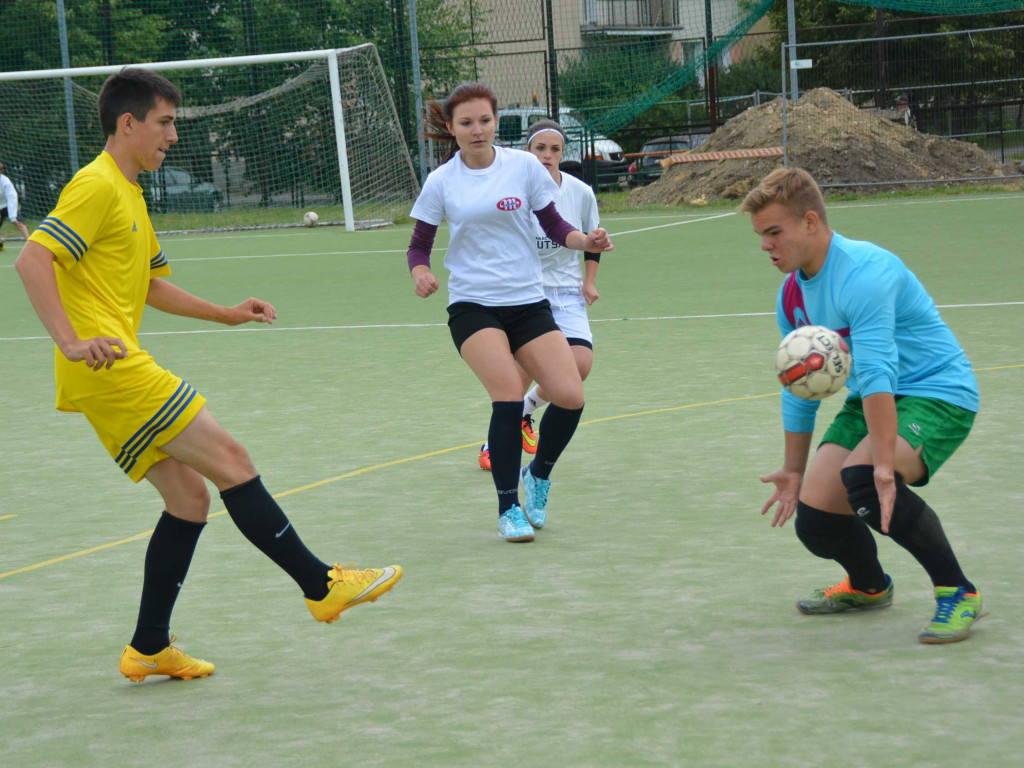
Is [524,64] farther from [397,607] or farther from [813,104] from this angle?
[397,607]

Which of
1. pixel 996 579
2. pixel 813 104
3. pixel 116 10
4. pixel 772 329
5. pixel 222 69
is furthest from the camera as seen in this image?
pixel 116 10

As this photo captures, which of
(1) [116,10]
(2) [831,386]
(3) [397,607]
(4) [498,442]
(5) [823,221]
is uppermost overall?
(1) [116,10]

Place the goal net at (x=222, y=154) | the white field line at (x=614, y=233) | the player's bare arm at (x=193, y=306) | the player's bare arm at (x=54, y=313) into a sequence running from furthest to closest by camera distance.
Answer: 1. the goal net at (x=222, y=154)
2. the white field line at (x=614, y=233)
3. the player's bare arm at (x=193, y=306)
4. the player's bare arm at (x=54, y=313)

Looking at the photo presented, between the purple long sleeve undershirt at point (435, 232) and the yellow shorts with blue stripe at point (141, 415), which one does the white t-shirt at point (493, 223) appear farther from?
the yellow shorts with blue stripe at point (141, 415)

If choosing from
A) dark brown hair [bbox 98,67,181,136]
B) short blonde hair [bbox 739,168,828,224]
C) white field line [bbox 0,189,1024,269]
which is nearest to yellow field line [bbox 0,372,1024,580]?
dark brown hair [bbox 98,67,181,136]

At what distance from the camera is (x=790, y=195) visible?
3.84 meters

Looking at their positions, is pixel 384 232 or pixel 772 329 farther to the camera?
pixel 384 232

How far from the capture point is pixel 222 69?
2845 cm

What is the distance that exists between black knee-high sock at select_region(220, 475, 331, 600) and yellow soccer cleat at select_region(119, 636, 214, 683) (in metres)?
0.39

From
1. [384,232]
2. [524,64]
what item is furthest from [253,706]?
[524,64]

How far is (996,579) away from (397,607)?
2.00 meters

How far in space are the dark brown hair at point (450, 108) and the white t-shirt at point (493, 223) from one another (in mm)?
239

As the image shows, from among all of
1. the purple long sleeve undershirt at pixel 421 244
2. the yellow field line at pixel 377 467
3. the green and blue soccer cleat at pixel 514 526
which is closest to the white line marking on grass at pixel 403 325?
the yellow field line at pixel 377 467

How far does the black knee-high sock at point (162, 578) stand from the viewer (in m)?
3.90
